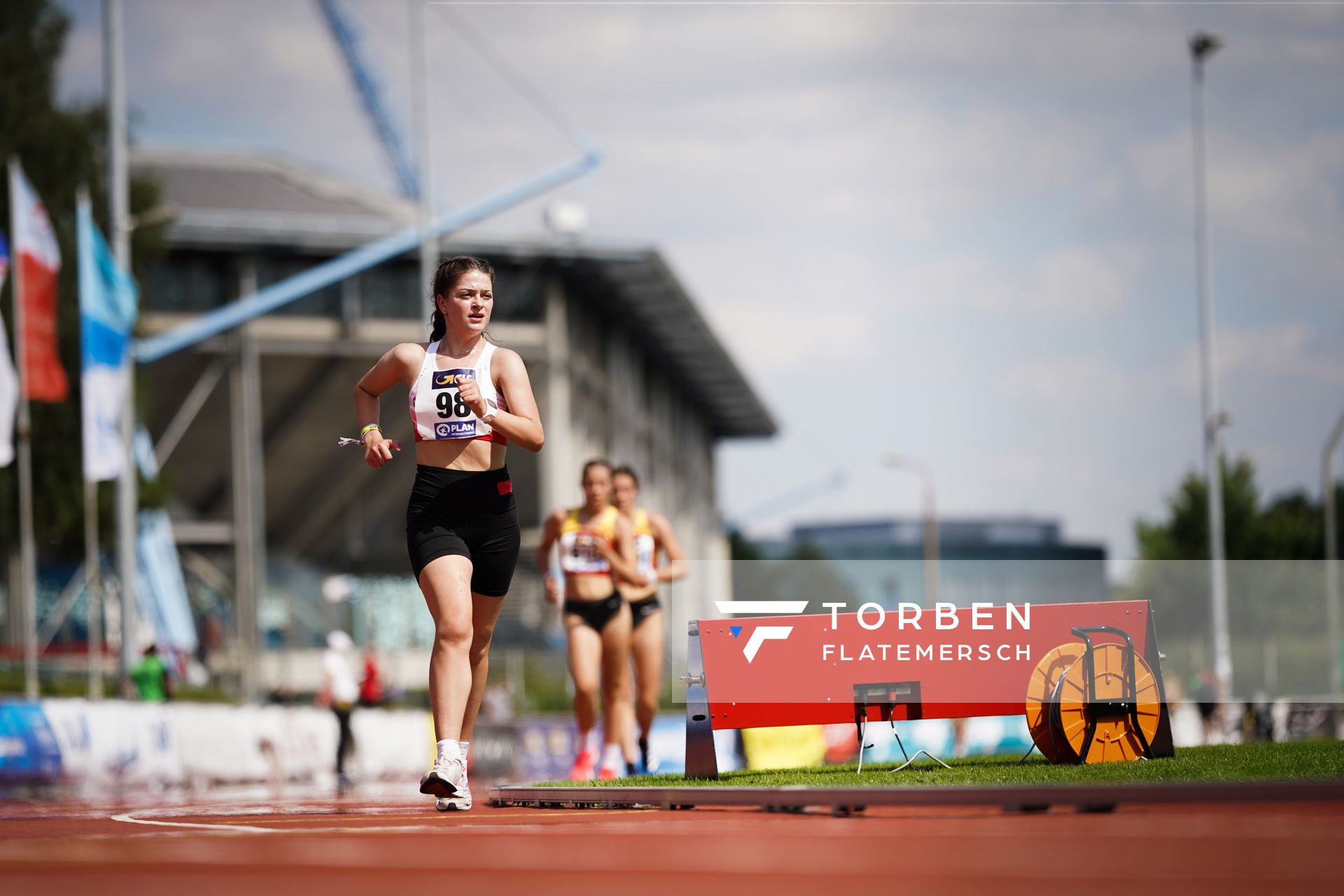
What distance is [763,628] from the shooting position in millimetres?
8102

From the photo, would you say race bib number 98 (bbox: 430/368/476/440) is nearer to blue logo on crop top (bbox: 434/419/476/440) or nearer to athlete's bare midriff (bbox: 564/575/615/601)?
blue logo on crop top (bbox: 434/419/476/440)

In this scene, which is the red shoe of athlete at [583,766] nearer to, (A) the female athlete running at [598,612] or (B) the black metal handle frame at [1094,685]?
(A) the female athlete running at [598,612]

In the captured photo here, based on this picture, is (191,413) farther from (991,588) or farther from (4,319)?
(991,588)

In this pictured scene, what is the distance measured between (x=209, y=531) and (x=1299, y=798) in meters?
59.8

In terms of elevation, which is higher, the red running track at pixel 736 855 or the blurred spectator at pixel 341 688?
the red running track at pixel 736 855

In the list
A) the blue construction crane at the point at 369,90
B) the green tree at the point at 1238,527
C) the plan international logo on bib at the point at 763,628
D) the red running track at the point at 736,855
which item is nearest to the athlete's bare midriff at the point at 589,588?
the plan international logo on bib at the point at 763,628

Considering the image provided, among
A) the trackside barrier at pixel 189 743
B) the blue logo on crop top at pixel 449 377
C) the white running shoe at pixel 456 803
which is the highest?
the blue logo on crop top at pixel 449 377

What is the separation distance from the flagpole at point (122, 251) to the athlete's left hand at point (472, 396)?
20.4m

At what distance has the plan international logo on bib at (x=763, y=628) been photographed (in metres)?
8.08

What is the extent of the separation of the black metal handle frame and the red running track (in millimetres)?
1755

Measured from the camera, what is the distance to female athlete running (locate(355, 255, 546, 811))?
25.0 ft

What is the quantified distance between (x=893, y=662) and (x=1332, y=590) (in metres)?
35.7

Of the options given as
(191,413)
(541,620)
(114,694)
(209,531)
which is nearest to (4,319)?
(114,694)

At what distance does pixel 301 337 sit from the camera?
5966cm
